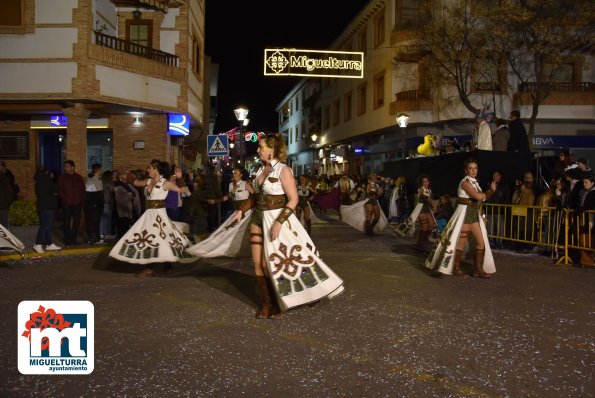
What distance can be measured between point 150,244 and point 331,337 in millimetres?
3980

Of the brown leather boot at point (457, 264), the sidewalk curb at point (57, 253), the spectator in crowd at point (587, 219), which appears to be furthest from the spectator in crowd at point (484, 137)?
the sidewalk curb at point (57, 253)

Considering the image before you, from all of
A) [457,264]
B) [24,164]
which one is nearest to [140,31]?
[24,164]

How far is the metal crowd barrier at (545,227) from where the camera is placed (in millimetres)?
10188

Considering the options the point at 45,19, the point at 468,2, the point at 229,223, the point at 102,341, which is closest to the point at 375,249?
the point at 229,223

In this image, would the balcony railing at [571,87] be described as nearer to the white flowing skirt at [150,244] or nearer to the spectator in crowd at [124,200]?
the spectator in crowd at [124,200]

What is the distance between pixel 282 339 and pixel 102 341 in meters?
1.70

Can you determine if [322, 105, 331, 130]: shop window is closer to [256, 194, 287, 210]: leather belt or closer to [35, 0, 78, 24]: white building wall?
[35, 0, 78, 24]: white building wall

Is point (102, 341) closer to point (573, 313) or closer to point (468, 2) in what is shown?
point (573, 313)

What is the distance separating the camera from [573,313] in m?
6.39

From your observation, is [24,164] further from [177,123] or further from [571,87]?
[571,87]

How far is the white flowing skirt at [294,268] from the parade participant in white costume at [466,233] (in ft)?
9.87

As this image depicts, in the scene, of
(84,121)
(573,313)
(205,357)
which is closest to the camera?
(205,357)

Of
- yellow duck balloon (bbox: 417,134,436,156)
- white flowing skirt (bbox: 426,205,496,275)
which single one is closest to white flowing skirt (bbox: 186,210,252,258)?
white flowing skirt (bbox: 426,205,496,275)

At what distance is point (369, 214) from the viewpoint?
49.0 feet
